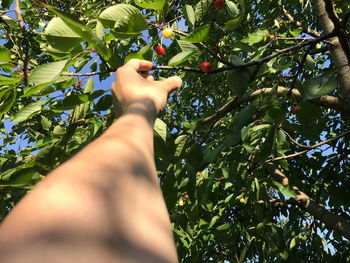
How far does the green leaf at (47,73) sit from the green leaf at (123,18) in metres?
0.22

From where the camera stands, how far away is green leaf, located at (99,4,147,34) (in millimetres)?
1034

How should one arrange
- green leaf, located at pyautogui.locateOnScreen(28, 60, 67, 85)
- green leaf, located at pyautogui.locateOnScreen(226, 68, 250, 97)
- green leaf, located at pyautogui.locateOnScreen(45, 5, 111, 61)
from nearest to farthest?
green leaf, located at pyautogui.locateOnScreen(45, 5, 111, 61), green leaf, located at pyautogui.locateOnScreen(28, 60, 67, 85), green leaf, located at pyautogui.locateOnScreen(226, 68, 250, 97)

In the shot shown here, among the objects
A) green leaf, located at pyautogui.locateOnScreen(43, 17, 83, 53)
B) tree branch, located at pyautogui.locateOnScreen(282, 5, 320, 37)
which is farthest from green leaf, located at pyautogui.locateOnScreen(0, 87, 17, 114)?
tree branch, located at pyautogui.locateOnScreen(282, 5, 320, 37)

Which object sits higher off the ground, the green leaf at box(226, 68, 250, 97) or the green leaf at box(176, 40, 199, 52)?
the green leaf at box(176, 40, 199, 52)

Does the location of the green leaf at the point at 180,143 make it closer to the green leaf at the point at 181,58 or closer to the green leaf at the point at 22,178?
the green leaf at the point at 181,58

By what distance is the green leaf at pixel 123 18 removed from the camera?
3.39ft

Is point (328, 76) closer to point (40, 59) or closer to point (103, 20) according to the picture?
point (103, 20)

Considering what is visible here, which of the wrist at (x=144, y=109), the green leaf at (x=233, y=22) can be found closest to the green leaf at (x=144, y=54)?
the green leaf at (x=233, y=22)

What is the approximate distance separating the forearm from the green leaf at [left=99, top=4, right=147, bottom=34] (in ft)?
2.23

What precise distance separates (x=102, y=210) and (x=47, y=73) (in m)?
0.80

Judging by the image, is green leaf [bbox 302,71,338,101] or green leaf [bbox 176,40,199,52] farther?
green leaf [bbox 176,40,199,52]

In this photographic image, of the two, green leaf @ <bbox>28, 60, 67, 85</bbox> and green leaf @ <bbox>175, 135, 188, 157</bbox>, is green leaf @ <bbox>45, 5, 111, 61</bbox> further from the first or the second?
green leaf @ <bbox>175, 135, 188, 157</bbox>

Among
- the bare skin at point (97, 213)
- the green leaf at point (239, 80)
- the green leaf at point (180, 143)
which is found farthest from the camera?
the green leaf at point (180, 143)

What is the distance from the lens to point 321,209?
300cm
